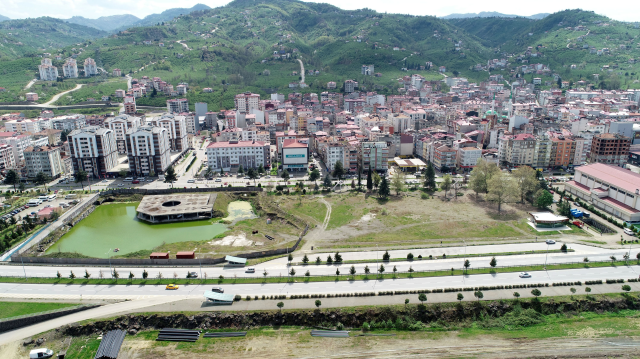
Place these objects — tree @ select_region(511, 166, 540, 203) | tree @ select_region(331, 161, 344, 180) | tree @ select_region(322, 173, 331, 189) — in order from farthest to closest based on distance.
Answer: tree @ select_region(331, 161, 344, 180) < tree @ select_region(322, 173, 331, 189) < tree @ select_region(511, 166, 540, 203)

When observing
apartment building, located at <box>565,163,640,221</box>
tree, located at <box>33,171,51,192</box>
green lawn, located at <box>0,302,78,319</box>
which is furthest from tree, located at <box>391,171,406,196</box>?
tree, located at <box>33,171,51,192</box>

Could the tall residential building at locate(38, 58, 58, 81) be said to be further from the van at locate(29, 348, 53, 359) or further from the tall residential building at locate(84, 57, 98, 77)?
the van at locate(29, 348, 53, 359)

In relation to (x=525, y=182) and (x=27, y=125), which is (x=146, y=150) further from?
(x=525, y=182)

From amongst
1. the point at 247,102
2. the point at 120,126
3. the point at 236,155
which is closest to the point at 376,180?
the point at 236,155

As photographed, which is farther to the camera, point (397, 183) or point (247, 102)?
point (247, 102)

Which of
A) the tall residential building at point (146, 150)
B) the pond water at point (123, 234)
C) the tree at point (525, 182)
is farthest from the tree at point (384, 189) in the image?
the tall residential building at point (146, 150)

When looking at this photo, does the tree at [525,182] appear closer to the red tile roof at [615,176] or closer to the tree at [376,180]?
the red tile roof at [615,176]

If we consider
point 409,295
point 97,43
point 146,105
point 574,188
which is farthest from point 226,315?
point 97,43
